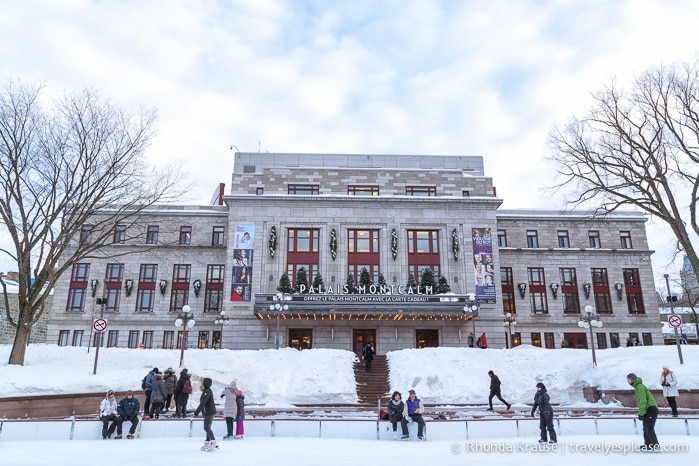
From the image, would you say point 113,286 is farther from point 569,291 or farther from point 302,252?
point 569,291

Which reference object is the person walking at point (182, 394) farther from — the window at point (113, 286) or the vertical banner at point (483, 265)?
the window at point (113, 286)

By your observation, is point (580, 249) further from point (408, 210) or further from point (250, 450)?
point (250, 450)

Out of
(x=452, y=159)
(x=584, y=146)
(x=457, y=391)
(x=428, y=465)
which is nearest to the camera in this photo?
(x=428, y=465)

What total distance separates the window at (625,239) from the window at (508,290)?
492 inches

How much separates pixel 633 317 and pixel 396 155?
28.6m

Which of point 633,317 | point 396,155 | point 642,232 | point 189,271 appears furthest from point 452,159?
point 189,271

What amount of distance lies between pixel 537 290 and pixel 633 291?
9554mm

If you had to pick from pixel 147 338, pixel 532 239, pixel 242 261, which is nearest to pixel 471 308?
pixel 532 239

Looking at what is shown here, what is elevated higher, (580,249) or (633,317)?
(580,249)

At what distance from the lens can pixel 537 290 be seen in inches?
1860

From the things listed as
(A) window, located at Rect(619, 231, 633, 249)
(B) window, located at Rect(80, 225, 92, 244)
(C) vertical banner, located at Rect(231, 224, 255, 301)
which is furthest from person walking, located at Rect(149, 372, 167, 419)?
(A) window, located at Rect(619, 231, 633, 249)

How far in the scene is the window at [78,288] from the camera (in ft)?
145

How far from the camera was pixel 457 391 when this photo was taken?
2495 cm

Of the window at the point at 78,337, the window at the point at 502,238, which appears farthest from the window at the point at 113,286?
the window at the point at 502,238
